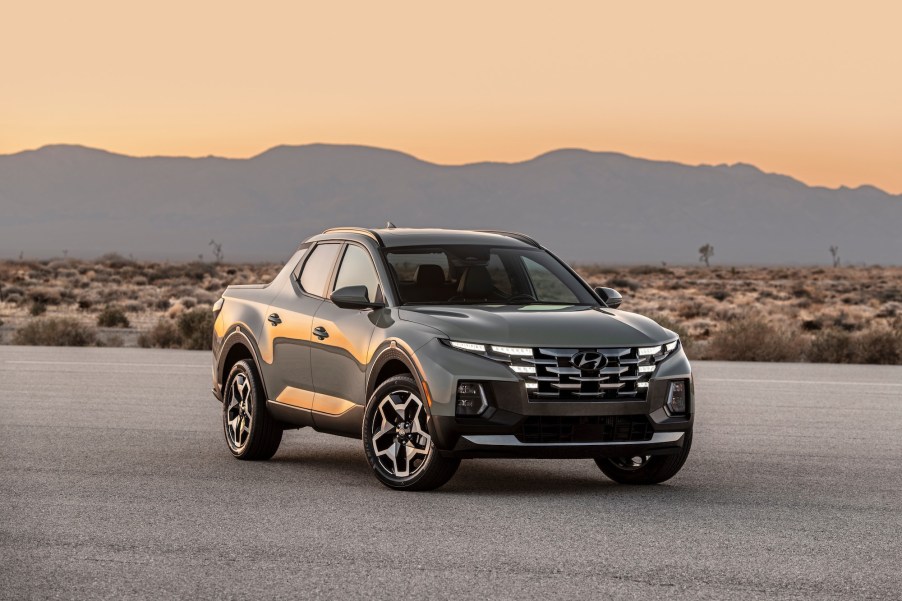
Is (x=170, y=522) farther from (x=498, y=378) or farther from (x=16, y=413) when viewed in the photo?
(x=16, y=413)

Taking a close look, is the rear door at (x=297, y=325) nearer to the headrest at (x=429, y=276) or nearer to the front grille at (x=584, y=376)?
the headrest at (x=429, y=276)

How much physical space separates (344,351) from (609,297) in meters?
2.10

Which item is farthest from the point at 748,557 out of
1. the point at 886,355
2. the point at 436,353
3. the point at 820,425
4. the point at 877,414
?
the point at 886,355

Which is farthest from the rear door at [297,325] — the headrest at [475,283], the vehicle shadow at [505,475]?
the headrest at [475,283]

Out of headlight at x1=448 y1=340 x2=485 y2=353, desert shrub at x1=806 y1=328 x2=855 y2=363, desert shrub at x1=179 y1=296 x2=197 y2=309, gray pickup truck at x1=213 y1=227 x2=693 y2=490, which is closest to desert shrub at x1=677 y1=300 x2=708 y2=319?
desert shrub at x1=179 y1=296 x2=197 y2=309

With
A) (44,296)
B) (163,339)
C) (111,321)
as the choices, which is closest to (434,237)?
(163,339)

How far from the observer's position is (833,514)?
9.58 meters

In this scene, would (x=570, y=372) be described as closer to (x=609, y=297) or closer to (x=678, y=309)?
(x=609, y=297)

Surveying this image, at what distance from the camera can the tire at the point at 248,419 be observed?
Answer: 12016 mm

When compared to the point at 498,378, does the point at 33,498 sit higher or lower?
lower

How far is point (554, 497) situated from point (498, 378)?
1036mm

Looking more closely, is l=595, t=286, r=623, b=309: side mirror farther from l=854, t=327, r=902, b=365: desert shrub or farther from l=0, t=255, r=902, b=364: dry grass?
l=854, t=327, r=902, b=365: desert shrub

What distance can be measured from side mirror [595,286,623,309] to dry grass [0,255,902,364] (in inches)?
688

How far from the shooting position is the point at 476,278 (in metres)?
11.3
